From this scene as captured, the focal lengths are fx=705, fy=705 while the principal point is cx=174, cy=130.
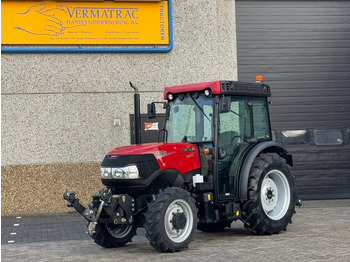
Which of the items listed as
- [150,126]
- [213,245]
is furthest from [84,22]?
[213,245]

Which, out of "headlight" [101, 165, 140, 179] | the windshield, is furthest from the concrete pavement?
the windshield

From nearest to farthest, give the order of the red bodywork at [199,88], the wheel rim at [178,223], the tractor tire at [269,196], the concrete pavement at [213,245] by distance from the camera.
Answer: the concrete pavement at [213,245]
the wheel rim at [178,223]
the red bodywork at [199,88]
the tractor tire at [269,196]

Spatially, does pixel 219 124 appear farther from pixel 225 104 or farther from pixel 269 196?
pixel 269 196

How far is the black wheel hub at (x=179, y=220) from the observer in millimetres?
8547

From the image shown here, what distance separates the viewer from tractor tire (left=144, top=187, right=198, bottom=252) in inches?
328

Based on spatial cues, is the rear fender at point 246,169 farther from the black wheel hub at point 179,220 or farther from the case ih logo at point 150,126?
the case ih logo at point 150,126

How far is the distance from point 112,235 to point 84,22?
635 centimetres

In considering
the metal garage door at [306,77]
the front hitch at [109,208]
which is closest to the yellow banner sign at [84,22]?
the metal garage door at [306,77]

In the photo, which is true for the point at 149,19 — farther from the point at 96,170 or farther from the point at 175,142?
the point at 175,142

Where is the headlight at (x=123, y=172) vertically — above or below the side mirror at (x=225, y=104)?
below

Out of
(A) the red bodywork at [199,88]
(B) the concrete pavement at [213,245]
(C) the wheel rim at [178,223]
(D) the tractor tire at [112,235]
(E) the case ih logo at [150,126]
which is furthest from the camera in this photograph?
(E) the case ih logo at [150,126]

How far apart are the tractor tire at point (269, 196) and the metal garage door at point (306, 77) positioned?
18.0ft

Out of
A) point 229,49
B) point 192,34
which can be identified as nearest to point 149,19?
point 192,34

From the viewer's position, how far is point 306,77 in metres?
15.7
